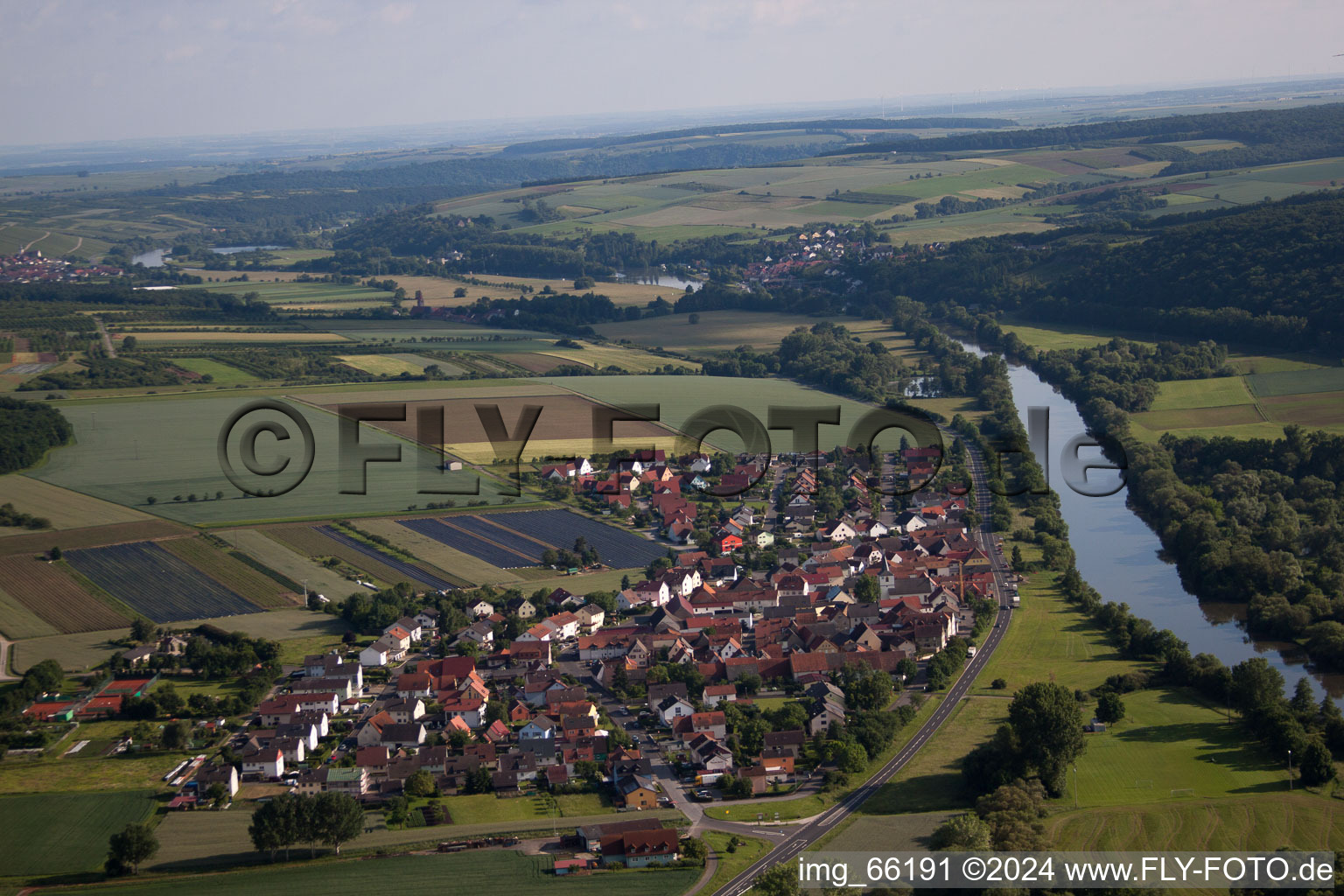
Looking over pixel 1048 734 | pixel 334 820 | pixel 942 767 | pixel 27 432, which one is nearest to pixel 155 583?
pixel 334 820

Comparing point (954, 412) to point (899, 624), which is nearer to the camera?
point (899, 624)

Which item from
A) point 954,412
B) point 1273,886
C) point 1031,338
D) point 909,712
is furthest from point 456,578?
point 1031,338

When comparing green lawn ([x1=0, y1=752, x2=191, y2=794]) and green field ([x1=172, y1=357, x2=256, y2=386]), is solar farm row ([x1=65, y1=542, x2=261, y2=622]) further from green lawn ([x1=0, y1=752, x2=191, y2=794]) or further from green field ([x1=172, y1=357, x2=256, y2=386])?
green field ([x1=172, y1=357, x2=256, y2=386])

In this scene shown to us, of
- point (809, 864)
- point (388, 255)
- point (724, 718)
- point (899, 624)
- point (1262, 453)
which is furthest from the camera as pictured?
point (388, 255)

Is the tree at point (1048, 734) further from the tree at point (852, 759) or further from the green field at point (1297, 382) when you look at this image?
the green field at point (1297, 382)

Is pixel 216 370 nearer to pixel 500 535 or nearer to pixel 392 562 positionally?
pixel 500 535

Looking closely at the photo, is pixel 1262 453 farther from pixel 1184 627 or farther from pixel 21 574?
pixel 21 574

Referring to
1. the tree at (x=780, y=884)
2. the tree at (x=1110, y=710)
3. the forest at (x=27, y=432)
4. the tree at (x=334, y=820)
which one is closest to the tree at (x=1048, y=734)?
the tree at (x=1110, y=710)
